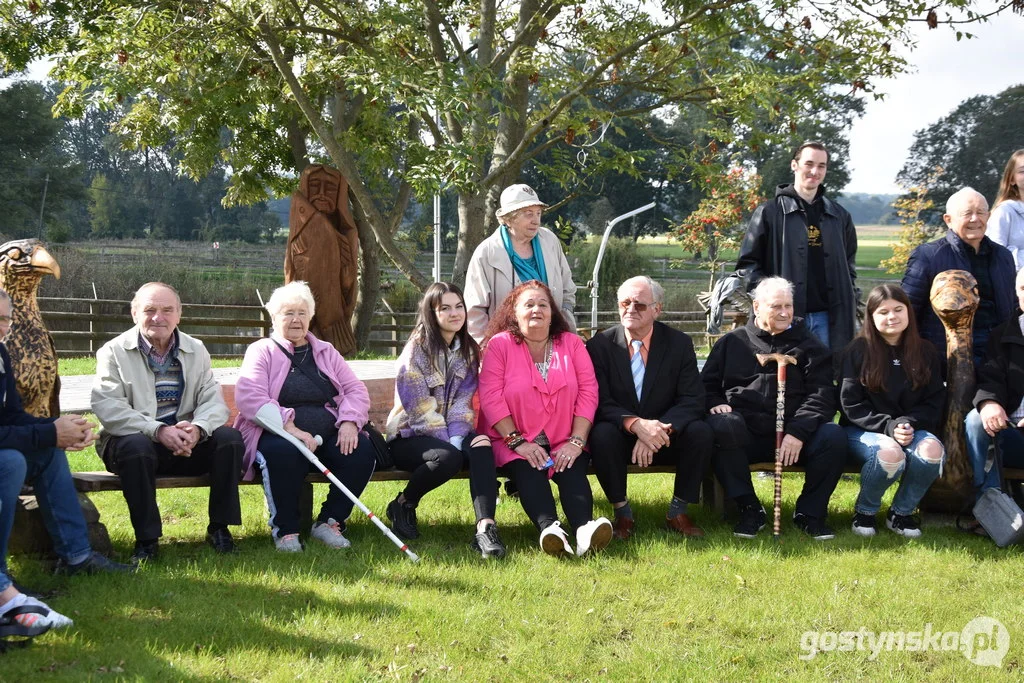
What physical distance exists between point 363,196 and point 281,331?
619cm

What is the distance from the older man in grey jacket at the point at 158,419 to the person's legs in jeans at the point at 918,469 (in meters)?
3.27

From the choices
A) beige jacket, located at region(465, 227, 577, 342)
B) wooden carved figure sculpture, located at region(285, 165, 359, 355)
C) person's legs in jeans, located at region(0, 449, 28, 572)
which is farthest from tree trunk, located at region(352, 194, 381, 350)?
person's legs in jeans, located at region(0, 449, 28, 572)

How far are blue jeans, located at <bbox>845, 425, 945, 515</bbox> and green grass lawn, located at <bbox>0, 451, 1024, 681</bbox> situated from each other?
7.8 inches

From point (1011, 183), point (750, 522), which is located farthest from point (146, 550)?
point (1011, 183)

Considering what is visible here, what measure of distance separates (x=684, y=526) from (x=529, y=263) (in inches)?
65.6

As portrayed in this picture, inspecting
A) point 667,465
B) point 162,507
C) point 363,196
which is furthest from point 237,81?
point 667,465

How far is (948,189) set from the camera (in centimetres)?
3553

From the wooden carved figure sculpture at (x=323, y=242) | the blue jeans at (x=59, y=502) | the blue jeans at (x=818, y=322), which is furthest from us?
the wooden carved figure sculpture at (x=323, y=242)

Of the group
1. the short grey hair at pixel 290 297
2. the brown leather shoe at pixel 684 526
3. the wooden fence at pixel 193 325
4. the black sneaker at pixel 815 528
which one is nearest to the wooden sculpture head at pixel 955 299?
the black sneaker at pixel 815 528

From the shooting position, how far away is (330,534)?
15.1ft

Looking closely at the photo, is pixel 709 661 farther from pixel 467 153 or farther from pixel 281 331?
pixel 467 153

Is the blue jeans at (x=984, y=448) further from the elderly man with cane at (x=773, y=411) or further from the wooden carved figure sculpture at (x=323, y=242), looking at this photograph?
the wooden carved figure sculpture at (x=323, y=242)

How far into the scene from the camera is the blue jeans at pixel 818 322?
221 inches

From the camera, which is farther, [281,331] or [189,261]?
[189,261]
